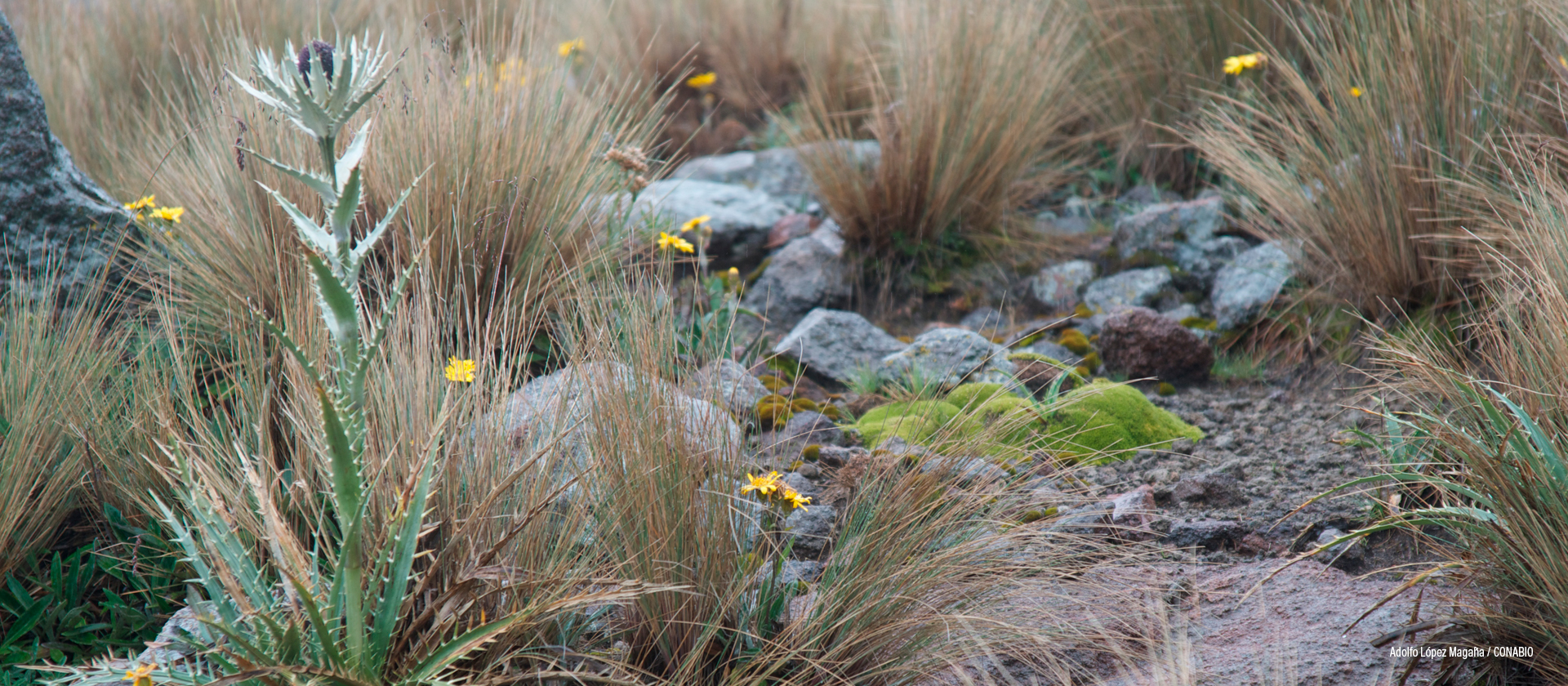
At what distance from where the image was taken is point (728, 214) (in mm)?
4469

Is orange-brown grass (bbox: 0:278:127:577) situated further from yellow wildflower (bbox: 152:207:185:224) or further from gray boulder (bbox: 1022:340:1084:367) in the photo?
gray boulder (bbox: 1022:340:1084:367)

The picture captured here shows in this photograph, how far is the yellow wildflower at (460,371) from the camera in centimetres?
192

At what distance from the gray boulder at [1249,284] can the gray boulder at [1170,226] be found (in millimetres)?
258

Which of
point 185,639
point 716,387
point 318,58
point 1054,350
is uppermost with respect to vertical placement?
point 318,58

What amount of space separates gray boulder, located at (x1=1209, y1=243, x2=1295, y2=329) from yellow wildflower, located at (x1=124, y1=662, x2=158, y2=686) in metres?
3.30

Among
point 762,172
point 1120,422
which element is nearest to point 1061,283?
point 1120,422

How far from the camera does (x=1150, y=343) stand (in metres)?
3.29

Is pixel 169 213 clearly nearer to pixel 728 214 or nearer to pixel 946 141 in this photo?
pixel 728 214

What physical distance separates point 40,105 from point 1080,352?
3418 millimetres

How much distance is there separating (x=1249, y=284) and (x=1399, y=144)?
2.13 feet

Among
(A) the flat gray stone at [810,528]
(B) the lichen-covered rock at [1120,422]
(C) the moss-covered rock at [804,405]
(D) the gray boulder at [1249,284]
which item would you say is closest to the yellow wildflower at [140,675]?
(A) the flat gray stone at [810,528]

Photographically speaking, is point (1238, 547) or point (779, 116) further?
point (779, 116)

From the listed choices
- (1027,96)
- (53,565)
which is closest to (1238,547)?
(1027,96)

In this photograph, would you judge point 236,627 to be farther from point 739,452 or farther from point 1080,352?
point 1080,352
